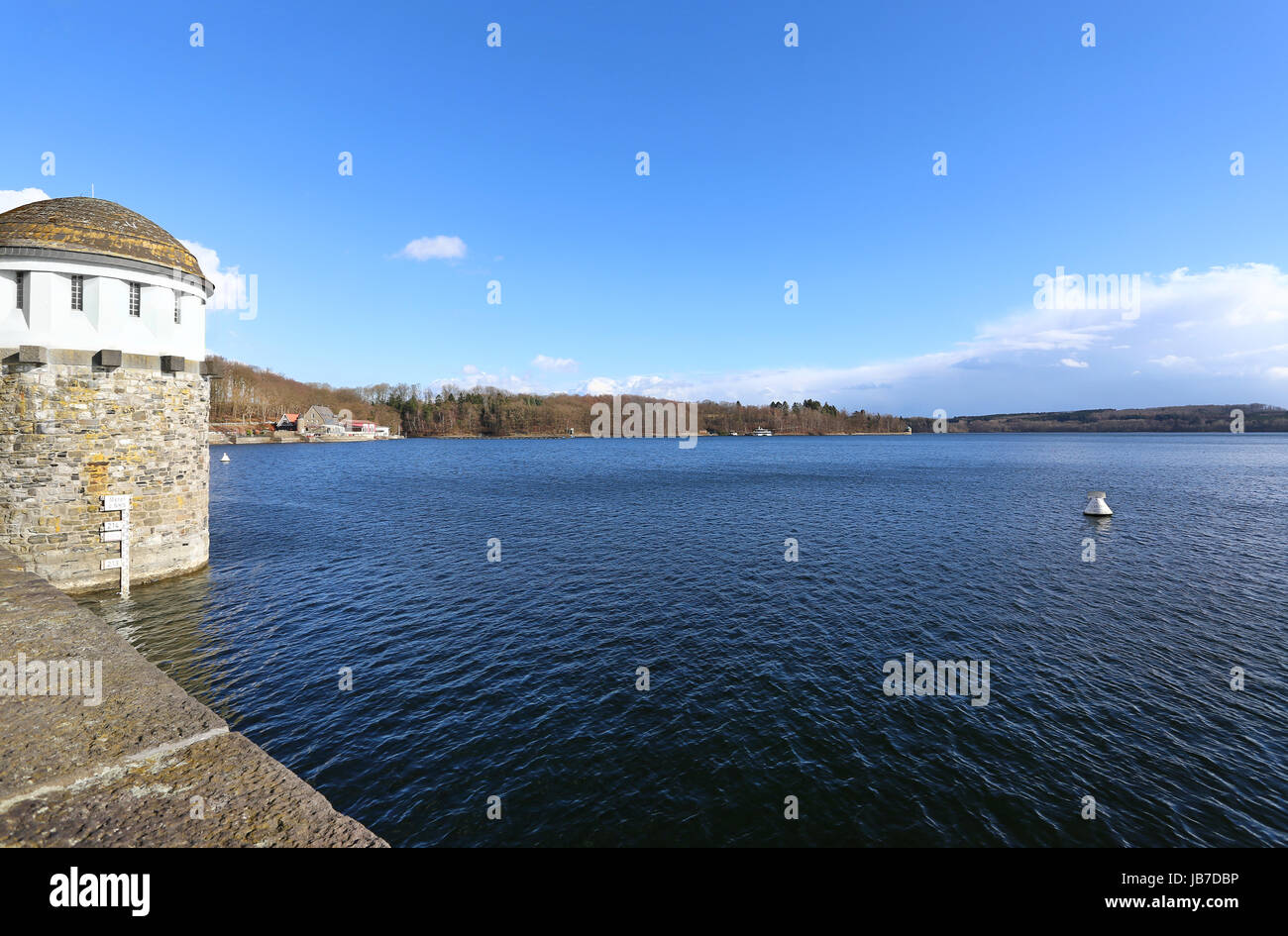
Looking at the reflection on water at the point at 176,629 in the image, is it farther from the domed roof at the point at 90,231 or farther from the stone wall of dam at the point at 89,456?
the domed roof at the point at 90,231

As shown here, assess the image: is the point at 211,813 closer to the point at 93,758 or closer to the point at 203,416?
the point at 93,758

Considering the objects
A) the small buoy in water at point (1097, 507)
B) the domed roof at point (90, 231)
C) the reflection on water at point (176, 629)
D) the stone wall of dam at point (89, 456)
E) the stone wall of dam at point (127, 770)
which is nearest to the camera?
the stone wall of dam at point (127, 770)

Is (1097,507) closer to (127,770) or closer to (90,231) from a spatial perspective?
(127,770)

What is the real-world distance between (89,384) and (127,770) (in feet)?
67.0

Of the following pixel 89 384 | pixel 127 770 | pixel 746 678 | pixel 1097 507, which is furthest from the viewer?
pixel 1097 507

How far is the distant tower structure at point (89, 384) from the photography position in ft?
61.5

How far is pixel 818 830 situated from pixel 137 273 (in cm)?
2928

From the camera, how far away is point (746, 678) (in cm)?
1728

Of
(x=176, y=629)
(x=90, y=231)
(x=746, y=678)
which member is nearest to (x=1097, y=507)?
(x=746, y=678)

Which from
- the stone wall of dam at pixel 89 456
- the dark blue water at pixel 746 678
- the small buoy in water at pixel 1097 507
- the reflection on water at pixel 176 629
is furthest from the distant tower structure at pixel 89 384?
the small buoy in water at pixel 1097 507

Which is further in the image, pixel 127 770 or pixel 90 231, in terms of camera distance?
pixel 90 231

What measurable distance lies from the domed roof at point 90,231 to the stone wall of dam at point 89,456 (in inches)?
152

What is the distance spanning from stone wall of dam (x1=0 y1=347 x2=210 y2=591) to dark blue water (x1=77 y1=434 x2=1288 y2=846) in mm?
2397

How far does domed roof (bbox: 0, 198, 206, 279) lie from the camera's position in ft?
62.3
